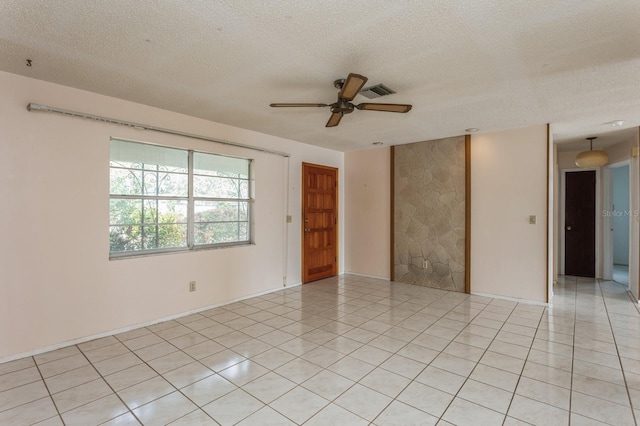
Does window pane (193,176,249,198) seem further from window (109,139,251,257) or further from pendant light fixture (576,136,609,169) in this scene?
pendant light fixture (576,136,609,169)

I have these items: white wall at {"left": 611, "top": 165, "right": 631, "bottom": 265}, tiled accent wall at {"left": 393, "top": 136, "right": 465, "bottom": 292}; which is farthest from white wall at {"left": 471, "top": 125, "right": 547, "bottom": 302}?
white wall at {"left": 611, "top": 165, "right": 631, "bottom": 265}

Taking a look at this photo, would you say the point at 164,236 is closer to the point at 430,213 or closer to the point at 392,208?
the point at 392,208

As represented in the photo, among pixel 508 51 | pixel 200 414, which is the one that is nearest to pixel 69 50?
pixel 200 414

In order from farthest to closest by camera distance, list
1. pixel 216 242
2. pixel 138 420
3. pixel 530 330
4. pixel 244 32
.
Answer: pixel 216 242 → pixel 530 330 → pixel 244 32 → pixel 138 420

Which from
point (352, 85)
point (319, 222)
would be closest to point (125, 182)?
point (352, 85)

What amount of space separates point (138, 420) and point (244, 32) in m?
2.56

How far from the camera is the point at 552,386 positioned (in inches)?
90.3

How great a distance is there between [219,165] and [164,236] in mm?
1190

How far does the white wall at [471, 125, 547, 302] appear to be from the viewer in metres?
4.30

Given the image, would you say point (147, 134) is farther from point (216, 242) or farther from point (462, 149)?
point (462, 149)

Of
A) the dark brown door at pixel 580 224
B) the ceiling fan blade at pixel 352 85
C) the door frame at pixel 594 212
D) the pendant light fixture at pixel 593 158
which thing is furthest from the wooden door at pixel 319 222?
the dark brown door at pixel 580 224

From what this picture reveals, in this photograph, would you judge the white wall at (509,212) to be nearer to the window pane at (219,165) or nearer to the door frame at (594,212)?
the door frame at (594,212)

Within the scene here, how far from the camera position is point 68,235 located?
2.98m

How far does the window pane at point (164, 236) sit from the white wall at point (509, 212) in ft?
13.8
